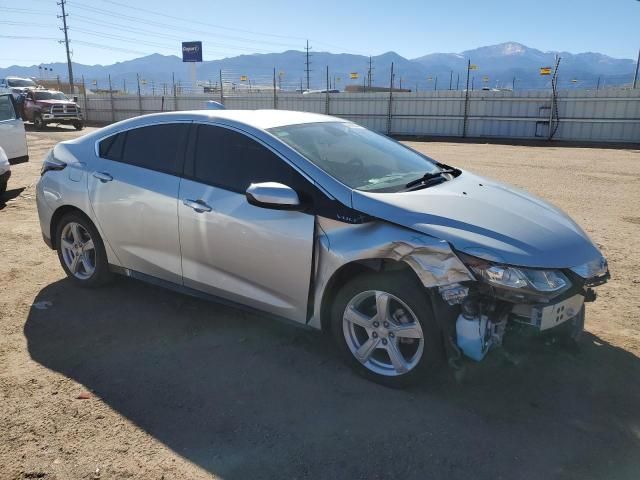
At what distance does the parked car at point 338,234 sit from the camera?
2797 millimetres

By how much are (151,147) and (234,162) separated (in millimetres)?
892

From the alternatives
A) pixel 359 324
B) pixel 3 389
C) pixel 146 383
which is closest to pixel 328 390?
pixel 359 324

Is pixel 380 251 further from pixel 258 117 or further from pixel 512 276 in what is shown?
pixel 258 117

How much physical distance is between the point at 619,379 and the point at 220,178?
288 centimetres

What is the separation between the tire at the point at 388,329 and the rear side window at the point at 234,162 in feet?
2.67

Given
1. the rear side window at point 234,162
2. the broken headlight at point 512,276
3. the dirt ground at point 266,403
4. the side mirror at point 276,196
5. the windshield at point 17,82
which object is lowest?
the dirt ground at point 266,403

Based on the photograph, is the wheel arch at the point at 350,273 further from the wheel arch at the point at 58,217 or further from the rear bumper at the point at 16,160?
the rear bumper at the point at 16,160

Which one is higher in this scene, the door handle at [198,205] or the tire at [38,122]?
the door handle at [198,205]

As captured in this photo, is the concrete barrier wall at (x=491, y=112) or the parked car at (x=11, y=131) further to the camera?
the concrete barrier wall at (x=491, y=112)

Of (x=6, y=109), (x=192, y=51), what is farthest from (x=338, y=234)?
(x=192, y=51)

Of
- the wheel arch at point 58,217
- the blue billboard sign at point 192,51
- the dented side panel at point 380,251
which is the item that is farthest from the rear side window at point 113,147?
the blue billboard sign at point 192,51

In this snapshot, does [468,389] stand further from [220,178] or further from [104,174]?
[104,174]

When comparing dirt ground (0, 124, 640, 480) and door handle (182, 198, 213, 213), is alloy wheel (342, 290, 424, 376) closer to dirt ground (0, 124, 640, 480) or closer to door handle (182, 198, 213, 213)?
dirt ground (0, 124, 640, 480)

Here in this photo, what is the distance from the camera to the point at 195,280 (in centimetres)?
379
